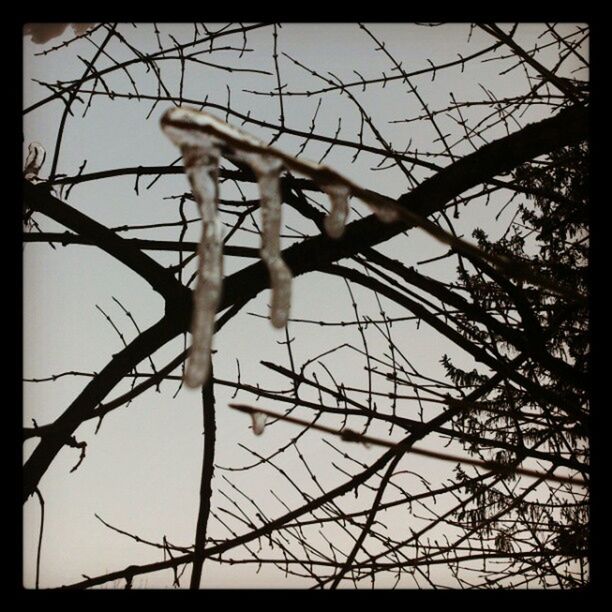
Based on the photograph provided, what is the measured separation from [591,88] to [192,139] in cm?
80

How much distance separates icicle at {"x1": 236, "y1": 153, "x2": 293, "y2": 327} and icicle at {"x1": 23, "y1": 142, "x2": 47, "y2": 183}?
1.16 metres

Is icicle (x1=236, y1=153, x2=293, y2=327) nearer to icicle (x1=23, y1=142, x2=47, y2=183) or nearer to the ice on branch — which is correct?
the ice on branch

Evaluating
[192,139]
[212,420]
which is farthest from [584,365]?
[192,139]

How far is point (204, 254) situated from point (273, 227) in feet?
0.18

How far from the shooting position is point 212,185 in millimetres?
382

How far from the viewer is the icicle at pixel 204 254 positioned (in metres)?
0.37

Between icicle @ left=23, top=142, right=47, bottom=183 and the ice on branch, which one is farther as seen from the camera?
icicle @ left=23, top=142, right=47, bottom=183

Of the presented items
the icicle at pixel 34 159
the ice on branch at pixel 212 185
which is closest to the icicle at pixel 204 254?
the ice on branch at pixel 212 185

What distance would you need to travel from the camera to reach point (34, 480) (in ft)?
3.87

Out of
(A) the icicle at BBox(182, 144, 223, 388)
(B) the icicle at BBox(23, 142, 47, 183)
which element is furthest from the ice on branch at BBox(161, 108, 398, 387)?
(B) the icicle at BBox(23, 142, 47, 183)

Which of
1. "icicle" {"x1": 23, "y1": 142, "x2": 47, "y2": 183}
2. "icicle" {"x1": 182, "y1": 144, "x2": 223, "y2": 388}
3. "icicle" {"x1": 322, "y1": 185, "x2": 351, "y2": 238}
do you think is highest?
"icicle" {"x1": 23, "y1": 142, "x2": 47, "y2": 183}

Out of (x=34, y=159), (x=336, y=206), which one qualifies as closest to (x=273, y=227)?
(x=336, y=206)

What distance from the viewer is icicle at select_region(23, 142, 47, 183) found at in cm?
138

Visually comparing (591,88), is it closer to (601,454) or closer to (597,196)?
(597,196)
